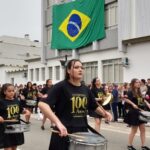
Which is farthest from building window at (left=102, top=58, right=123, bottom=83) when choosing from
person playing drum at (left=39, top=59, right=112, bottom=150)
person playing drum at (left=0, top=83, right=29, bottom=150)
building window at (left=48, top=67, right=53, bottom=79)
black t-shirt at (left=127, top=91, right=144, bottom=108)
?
person playing drum at (left=39, top=59, right=112, bottom=150)

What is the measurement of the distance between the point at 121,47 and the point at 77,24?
20.6 ft

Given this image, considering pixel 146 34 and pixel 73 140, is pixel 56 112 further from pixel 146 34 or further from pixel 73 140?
pixel 146 34

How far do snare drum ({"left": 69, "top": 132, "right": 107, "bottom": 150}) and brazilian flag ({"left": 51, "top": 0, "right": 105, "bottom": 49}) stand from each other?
22.1 m

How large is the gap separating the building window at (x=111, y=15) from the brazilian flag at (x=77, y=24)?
30 cm

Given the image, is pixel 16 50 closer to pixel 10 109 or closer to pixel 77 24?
pixel 77 24

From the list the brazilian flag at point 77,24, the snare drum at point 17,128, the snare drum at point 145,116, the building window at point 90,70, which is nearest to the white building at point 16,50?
the brazilian flag at point 77,24

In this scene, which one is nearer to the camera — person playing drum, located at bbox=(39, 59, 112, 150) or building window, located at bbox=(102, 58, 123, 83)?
person playing drum, located at bbox=(39, 59, 112, 150)

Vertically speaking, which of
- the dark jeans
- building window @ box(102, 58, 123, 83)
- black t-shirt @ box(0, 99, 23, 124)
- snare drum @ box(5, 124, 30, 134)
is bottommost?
the dark jeans

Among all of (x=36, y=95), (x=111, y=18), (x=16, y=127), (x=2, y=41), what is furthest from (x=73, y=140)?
(x=2, y=41)

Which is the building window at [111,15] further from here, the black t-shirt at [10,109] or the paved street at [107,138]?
the black t-shirt at [10,109]

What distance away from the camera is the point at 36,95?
1652cm

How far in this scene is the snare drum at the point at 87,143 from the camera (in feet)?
14.2

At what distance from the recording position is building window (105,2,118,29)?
83.7 ft

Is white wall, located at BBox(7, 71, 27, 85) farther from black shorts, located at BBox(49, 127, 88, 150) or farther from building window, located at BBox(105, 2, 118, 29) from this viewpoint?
black shorts, located at BBox(49, 127, 88, 150)
